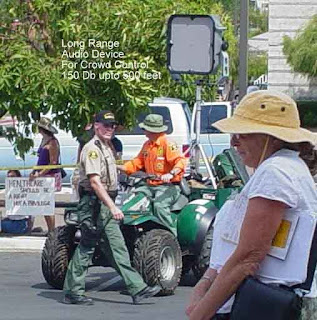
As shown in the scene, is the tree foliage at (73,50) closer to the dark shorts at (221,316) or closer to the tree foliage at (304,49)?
the dark shorts at (221,316)

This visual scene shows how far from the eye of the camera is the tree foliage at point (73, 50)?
39.8ft

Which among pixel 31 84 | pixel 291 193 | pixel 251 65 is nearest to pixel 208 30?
pixel 31 84

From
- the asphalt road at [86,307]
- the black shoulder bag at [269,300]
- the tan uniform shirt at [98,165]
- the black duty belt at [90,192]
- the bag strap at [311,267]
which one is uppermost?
the bag strap at [311,267]

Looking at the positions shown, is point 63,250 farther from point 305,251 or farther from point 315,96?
point 315,96

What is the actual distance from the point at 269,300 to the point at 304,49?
131 ft

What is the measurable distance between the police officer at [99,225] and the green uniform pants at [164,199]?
2.57 feet

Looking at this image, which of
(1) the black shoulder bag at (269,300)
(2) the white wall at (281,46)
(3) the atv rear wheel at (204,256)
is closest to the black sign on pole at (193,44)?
(3) the atv rear wheel at (204,256)

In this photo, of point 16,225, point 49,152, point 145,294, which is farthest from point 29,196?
point 145,294

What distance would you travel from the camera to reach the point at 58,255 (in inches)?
374

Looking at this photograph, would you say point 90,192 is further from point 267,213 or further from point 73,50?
point 267,213

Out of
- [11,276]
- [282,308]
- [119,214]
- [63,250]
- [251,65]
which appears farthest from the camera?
[251,65]

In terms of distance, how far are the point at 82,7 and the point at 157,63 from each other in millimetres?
1162

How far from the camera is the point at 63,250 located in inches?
375

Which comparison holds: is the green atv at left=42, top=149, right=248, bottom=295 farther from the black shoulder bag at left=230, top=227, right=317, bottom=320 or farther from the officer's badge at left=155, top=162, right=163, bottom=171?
the black shoulder bag at left=230, top=227, right=317, bottom=320
